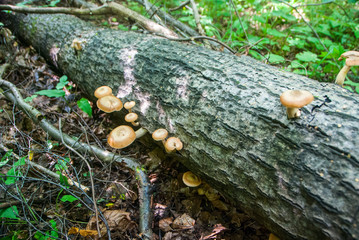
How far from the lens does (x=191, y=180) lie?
2.47 m

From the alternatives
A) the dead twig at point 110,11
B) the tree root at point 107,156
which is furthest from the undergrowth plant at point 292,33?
the tree root at point 107,156

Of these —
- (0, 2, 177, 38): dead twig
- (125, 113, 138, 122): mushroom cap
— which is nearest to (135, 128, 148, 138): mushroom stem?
(125, 113, 138, 122): mushroom cap

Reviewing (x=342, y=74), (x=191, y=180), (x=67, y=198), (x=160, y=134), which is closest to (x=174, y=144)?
(x=160, y=134)

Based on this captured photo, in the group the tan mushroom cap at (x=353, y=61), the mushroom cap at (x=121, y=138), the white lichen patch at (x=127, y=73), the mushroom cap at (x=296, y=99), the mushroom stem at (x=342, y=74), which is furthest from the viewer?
the white lichen patch at (x=127, y=73)

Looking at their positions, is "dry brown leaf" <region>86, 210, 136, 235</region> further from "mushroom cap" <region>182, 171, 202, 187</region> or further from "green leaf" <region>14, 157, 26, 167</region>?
"green leaf" <region>14, 157, 26, 167</region>

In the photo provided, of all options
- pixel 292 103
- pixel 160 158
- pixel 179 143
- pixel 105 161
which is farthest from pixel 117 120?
pixel 292 103

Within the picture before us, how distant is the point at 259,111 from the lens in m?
1.85

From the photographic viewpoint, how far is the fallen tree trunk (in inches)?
58.2

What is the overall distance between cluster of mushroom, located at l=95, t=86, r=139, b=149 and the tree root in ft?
1.31

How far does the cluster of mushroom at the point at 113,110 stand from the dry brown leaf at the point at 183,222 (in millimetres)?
1102

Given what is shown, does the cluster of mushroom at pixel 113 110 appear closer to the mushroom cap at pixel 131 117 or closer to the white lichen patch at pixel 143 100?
the mushroom cap at pixel 131 117

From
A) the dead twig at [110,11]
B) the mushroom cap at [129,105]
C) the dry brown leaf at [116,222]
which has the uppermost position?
the dead twig at [110,11]

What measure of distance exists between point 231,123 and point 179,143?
635 millimetres

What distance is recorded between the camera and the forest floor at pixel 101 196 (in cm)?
217
